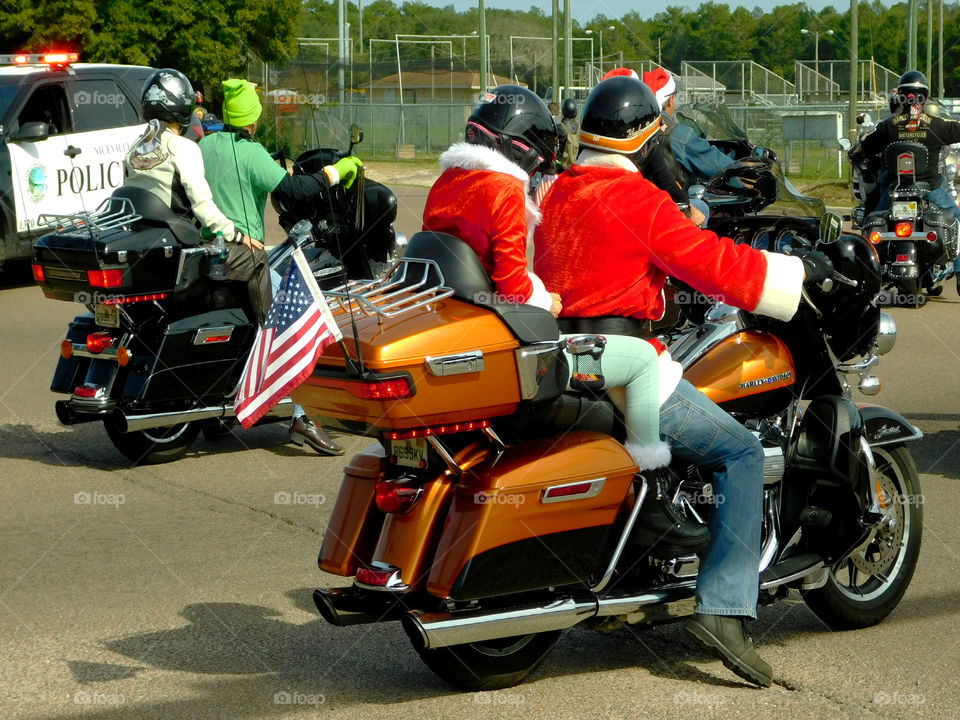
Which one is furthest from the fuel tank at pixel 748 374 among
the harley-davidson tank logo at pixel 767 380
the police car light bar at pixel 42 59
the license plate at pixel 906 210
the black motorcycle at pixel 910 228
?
the police car light bar at pixel 42 59

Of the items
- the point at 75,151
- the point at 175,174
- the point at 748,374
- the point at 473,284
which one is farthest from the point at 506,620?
the point at 75,151

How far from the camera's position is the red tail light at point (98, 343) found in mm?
7660

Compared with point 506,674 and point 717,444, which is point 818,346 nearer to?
point 717,444

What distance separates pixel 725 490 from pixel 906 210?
32.0 ft

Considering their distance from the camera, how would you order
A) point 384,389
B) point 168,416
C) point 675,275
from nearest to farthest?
point 384,389
point 675,275
point 168,416

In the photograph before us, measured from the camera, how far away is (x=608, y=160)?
437 centimetres

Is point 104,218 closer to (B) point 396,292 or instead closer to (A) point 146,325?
(A) point 146,325

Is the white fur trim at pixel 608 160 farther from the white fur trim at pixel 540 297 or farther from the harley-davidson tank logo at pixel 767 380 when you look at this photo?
the harley-davidson tank logo at pixel 767 380

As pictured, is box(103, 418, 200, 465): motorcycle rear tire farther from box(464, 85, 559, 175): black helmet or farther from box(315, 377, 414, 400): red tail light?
box(315, 377, 414, 400): red tail light

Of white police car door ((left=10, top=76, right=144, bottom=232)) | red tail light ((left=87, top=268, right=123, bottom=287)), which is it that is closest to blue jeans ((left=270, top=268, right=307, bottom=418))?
red tail light ((left=87, top=268, right=123, bottom=287))

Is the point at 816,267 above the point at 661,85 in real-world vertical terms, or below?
below

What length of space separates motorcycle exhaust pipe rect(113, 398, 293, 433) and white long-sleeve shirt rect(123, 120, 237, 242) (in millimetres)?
1033

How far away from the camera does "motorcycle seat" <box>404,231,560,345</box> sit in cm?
395

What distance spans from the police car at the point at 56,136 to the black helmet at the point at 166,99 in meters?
6.49
